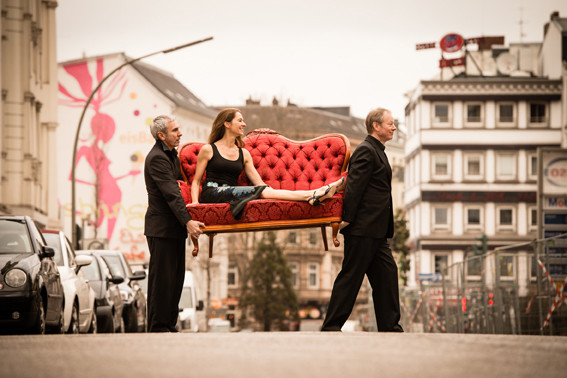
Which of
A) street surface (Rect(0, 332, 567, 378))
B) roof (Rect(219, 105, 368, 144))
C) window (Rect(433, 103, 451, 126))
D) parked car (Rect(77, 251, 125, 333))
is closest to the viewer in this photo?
street surface (Rect(0, 332, 567, 378))

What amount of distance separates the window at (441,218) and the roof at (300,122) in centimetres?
1103

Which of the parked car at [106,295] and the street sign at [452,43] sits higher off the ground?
the street sign at [452,43]

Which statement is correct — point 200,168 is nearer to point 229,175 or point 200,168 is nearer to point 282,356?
point 229,175

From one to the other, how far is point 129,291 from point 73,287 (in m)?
6.88

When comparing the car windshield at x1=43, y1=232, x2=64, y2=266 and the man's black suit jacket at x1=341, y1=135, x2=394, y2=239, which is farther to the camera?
the car windshield at x1=43, y1=232, x2=64, y2=266

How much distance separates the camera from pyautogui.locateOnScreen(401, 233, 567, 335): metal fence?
868 inches

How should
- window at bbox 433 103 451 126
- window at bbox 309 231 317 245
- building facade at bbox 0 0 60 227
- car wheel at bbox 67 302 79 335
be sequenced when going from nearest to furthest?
car wheel at bbox 67 302 79 335 < building facade at bbox 0 0 60 227 < window at bbox 433 103 451 126 < window at bbox 309 231 317 245

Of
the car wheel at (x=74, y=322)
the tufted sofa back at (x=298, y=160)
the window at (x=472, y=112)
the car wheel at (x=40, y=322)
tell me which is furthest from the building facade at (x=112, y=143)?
the car wheel at (x=40, y=322)

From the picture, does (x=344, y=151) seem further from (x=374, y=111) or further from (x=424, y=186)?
(x=424, y=186)

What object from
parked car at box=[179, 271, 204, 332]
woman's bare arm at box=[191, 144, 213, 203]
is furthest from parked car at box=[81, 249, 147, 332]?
parked car at box=[179, 271, 204, 332]

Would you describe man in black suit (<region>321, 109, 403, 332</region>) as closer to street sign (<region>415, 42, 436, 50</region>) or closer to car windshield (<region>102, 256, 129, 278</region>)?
car windshield (<region>102, 256, 129, 278</region>)

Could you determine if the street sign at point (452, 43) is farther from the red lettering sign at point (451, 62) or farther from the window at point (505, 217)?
the window at point (505, 217)

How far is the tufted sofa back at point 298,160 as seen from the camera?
49.6 ft

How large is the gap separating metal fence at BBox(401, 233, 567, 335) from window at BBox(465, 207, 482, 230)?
221ft
